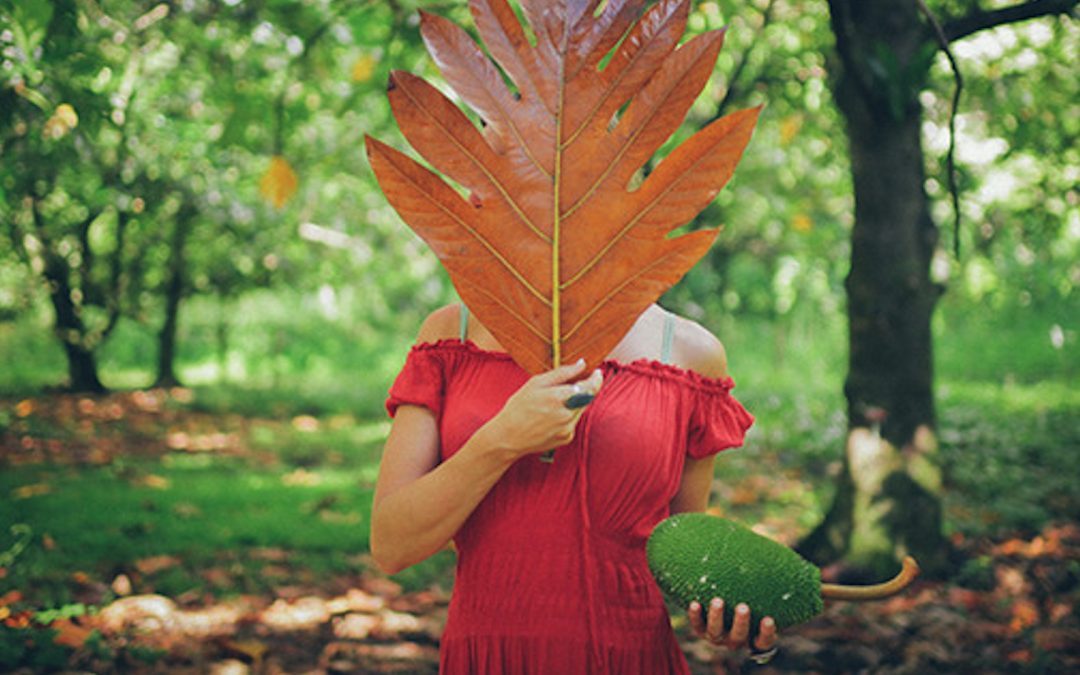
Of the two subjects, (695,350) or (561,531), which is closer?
(561,531)

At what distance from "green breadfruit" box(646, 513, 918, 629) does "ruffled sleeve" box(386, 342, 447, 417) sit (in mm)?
400

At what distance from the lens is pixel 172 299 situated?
30.2 feet

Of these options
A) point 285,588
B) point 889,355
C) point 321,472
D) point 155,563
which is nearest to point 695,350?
point 889,355

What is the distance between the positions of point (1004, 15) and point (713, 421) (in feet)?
5.27

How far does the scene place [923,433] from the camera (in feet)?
12.8

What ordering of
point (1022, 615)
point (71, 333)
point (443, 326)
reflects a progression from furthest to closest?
point (71, 333) → point (1022, 615) → point (443, 326)

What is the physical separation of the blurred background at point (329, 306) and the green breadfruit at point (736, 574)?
51.7 inches

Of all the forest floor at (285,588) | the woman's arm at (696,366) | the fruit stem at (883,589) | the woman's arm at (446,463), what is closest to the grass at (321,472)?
the forest floor at (285,588)

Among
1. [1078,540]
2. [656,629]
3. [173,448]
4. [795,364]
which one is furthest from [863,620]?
[795,364]

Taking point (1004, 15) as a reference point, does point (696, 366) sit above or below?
below

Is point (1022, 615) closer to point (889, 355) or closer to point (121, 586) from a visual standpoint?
point (889, 355)

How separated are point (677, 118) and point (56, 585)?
3.50 m

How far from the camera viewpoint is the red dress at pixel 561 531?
1.36m

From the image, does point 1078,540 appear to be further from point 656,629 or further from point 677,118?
point 677,118
